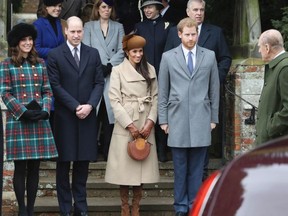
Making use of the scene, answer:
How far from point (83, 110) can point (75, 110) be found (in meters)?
0.08

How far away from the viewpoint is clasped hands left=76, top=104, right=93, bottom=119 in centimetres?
975

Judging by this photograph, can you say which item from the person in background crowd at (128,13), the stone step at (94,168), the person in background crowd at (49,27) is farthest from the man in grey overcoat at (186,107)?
the person in background crowd at (128,13)

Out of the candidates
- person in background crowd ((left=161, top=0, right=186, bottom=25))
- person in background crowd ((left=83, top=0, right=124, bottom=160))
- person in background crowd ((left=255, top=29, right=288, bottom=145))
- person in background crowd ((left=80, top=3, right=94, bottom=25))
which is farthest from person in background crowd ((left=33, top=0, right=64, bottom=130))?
person in background crowd ((left=255, top=29, right=288, bottom=145))

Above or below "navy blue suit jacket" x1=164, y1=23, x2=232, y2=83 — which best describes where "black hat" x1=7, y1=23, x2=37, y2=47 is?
above

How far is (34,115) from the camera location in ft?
30.8

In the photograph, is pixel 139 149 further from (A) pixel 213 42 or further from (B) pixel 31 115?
(A) pixel 213 42

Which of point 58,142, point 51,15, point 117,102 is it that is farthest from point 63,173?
point 51,15

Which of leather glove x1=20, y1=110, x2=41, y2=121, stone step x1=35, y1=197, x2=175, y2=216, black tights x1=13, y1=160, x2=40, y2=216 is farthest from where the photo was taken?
stone step x1=35, y1=197, x2=175, y2=216

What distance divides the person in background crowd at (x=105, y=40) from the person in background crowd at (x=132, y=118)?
971 millimetres

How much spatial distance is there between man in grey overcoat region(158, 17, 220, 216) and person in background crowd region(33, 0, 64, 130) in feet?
5.32

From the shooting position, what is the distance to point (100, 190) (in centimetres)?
1098

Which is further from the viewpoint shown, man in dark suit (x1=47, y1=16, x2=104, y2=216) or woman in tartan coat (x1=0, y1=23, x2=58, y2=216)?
man in dark suit (x1=47, y1=16, x2=104, y2=216)

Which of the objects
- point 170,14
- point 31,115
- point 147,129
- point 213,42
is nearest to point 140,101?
point 147,129

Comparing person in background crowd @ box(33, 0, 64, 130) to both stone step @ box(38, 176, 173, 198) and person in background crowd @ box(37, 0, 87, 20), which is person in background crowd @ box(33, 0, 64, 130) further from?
stone step @ box(38, 176, 173, 198)
